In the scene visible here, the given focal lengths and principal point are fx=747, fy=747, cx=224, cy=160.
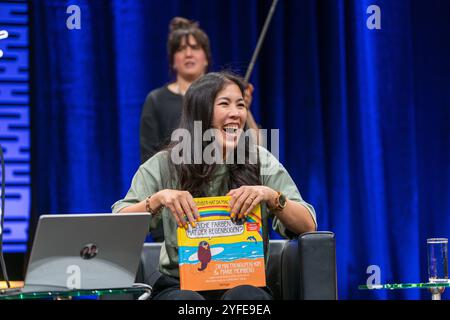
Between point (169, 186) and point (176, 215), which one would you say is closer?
point (176, 215)

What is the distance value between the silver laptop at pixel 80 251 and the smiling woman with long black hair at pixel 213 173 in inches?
18.5

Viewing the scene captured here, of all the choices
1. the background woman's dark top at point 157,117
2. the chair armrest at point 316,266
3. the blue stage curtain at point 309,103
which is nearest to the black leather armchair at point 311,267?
the chair armrest at point 316,266

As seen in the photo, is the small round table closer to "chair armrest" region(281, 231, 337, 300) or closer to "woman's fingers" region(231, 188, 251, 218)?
"chair armrest" region(281, 231, 337, 300)

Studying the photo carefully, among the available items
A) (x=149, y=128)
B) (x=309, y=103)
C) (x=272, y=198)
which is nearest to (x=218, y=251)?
(x=272, y=198)

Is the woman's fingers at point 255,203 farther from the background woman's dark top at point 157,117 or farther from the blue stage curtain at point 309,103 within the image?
the blue stage curtain at point 309,103

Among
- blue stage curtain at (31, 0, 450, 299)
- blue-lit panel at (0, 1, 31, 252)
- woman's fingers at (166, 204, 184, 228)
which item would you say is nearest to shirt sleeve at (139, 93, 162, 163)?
blue stage curtain at (31, 0, 450, 299)

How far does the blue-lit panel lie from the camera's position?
409 cm

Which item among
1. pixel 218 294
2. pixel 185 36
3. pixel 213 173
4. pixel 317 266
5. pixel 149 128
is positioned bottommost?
pixel 218 294

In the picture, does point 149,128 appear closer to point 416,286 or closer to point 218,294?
point 218,294

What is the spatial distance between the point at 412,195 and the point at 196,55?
4.94ft

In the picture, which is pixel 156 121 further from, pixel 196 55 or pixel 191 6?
pixel 191 6

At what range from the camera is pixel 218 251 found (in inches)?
91.0

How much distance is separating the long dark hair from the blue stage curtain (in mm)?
1551

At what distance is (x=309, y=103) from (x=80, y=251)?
251cm
